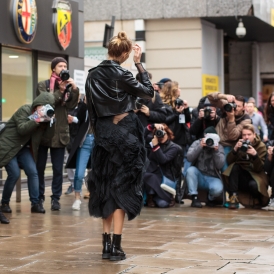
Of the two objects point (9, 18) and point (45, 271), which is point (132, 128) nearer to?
point (45, 271)

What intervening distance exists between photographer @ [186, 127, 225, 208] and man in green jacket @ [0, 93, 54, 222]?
7.18ft

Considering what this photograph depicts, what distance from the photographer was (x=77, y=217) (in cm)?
1002

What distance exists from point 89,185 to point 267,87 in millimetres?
21357

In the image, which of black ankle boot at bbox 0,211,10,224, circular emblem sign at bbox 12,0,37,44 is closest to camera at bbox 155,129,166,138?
black ankle boot at bbox 0,211,10,224

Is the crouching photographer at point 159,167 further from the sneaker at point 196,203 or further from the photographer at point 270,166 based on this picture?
the photographer at point 270,166

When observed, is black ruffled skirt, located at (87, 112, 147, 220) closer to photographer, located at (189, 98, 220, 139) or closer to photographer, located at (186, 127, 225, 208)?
photographer, located at (186, 127, 225, 208)

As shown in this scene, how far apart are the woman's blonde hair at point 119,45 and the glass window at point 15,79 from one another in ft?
23.3

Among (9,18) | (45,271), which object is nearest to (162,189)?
(9,18)

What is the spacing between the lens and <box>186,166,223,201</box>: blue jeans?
11.2 m

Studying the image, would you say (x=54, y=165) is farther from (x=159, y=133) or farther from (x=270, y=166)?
(x=270, y=166)

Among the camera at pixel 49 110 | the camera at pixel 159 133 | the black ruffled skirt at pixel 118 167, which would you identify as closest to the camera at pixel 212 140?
the camera at pixel 159 133

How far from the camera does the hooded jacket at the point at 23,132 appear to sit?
10.0m

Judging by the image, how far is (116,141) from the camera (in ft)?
22.7

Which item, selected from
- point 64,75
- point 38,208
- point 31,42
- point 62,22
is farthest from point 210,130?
point 62,22
